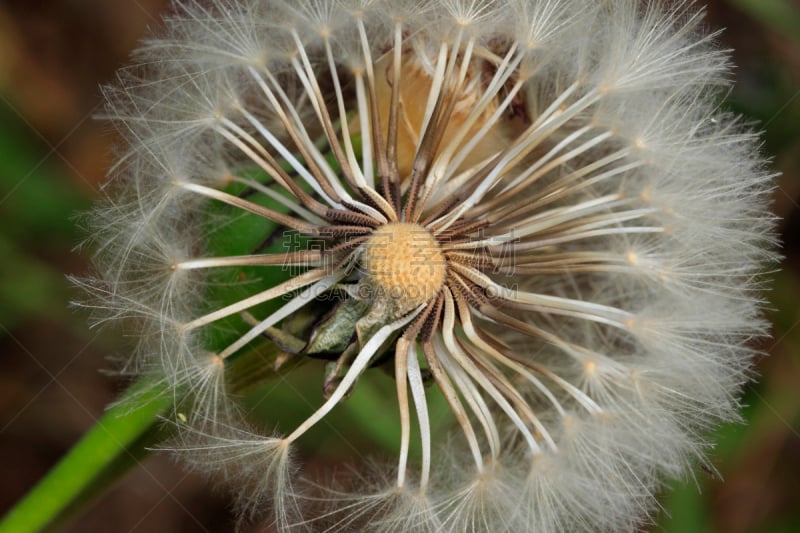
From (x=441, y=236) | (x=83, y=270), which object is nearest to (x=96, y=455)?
(x=441, y=236)

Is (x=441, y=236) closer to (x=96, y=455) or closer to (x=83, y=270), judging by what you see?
(x=96, y=455)

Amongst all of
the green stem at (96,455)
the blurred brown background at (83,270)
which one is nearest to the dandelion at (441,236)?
the green stem at (96,455)

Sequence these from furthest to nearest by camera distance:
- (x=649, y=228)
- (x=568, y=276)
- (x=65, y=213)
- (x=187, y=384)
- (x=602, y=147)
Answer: (x=65, y=213)
(x=568, y=276)
(x=602, y=147)
(x=649, y=228)
(x=187, y=384)

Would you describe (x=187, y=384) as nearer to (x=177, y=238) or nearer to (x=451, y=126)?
(x=177, y=238)

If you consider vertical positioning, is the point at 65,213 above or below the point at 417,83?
below

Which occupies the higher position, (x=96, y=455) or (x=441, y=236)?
(x=441, y=236)

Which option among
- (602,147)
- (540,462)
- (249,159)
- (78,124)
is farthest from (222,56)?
(78,124)

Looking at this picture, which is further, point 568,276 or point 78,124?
point 78,124
